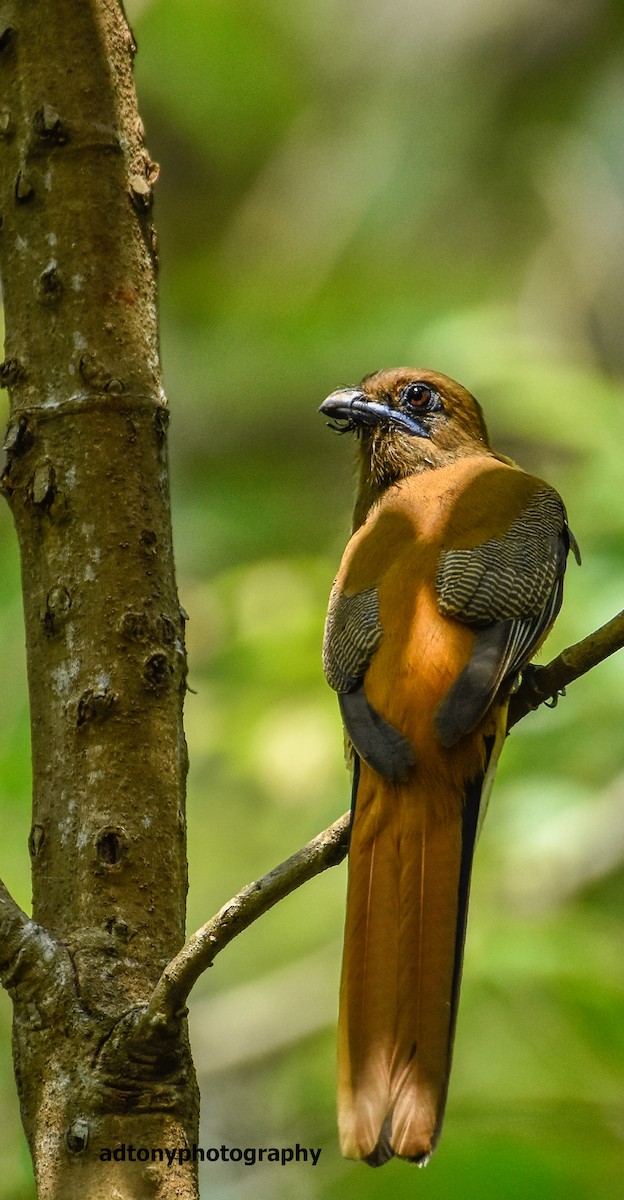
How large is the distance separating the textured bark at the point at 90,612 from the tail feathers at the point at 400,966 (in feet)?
1.24

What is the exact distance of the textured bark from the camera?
210cm

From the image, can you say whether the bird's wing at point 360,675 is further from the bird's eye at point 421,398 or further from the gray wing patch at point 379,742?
the bird's eye at point 421,398

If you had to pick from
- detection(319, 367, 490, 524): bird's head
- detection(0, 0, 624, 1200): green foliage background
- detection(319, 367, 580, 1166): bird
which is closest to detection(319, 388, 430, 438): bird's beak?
detection(319, 367, 490, 524): bird's head

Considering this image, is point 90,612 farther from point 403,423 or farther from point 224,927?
point 403,423

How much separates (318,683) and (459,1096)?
1.37 meters

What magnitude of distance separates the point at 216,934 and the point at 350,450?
4.42 meters

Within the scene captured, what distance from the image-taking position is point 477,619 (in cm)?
315

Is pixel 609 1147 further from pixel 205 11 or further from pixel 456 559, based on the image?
pixel 205 11

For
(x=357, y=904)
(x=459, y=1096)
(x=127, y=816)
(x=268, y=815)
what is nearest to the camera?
(x=127, y=816)

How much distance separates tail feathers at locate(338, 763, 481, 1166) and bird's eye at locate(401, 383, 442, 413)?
160cm

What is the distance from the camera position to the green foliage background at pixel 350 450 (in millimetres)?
3934

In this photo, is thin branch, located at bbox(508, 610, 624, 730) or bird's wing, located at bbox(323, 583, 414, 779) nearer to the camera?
thin branch, located at bbox(508, 610, 624, 730)

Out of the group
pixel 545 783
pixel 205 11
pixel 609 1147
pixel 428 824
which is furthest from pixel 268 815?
pixel 205 11

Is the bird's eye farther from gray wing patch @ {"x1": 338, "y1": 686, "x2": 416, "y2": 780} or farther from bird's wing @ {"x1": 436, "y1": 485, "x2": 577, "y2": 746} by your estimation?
gray wing patch @ {"x1": 338, "y1": 686, "x2": 416, "y2": 780}
